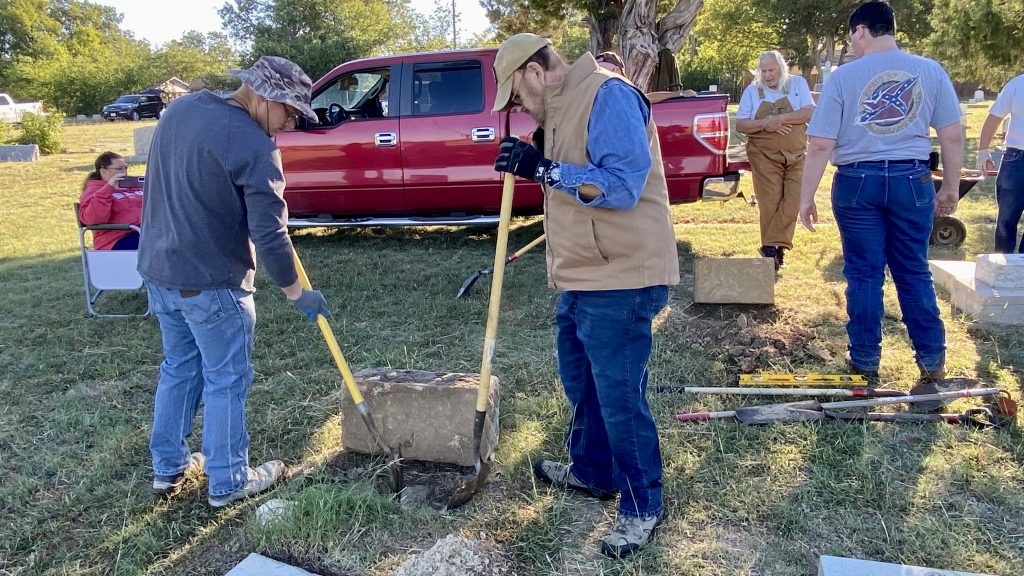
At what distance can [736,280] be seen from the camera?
5020mm

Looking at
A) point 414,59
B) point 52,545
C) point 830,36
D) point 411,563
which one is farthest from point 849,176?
point 830,36

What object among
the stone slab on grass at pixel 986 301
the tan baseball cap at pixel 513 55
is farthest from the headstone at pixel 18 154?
the stone slab on grass at pixel 986 301

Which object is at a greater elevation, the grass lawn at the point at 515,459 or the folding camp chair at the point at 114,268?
the folding camp chair at the point at 114,268

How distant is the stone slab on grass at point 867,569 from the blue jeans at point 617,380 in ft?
2.02

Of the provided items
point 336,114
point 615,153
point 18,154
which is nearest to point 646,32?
point 336,114

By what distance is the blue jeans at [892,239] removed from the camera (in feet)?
11.8

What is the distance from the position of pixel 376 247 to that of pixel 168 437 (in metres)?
4.82

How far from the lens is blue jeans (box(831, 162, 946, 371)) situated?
3594mm

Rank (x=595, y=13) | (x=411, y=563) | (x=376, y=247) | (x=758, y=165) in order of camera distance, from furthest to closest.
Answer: (x=595, y=13), (x=376, y=247), (x=758, y=165), (x=411, y=563)

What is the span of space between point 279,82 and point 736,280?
11.6ft

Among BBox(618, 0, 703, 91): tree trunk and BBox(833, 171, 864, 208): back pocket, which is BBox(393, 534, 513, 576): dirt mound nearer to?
BBox(833, 171, 864, 208): back pocket

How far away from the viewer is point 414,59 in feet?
23.6

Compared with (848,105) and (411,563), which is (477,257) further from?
(411,563)

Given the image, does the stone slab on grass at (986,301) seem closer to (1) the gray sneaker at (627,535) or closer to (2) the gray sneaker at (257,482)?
(1) the gray sneaker at (627,535)
